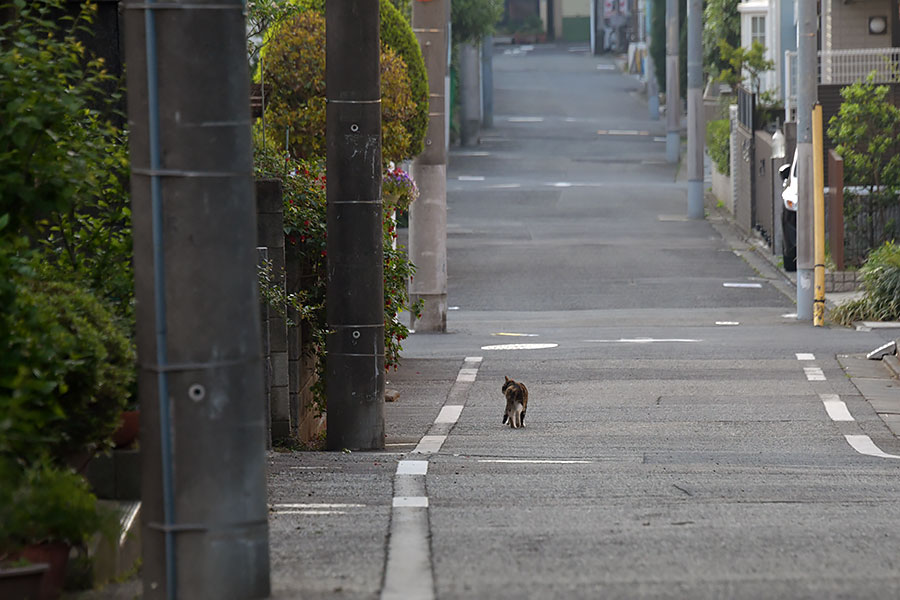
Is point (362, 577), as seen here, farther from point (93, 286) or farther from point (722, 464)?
point (722, 464)

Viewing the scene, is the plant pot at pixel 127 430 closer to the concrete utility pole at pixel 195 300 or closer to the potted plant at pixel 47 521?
the potted plant at pixel 47 521

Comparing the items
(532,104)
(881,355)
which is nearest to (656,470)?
(881,355)

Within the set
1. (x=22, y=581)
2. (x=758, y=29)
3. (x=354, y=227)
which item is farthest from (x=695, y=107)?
(x=22, y=581)

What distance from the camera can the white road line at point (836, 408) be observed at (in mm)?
13398

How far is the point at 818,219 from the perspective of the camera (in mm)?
21422

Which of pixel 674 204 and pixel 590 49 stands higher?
pixel 590 49

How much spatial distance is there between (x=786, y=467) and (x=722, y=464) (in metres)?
0.41

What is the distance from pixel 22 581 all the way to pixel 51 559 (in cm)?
24

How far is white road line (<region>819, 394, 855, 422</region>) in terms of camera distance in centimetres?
1340

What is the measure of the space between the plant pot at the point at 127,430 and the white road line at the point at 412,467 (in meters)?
2.48

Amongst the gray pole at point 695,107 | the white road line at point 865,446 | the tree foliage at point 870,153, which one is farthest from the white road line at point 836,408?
the gray pole at point 695,107

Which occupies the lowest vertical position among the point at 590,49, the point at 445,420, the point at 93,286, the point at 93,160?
the point at 445,420

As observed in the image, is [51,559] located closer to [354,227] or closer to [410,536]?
[410,536]

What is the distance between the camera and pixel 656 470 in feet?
31.1
